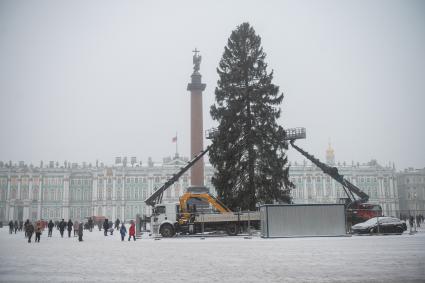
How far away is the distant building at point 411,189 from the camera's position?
125 m

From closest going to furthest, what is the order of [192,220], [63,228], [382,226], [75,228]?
[382,226]
[192,220]
[75,228]
[63,228]

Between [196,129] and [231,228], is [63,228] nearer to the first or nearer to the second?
[231,228]

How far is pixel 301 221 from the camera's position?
27.8 meters

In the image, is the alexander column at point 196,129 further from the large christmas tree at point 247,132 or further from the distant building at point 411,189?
the distant building at point 411,189

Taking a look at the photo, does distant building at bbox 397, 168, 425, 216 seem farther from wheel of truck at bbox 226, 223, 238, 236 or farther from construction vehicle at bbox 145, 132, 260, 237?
wheel of truck at bbox 226, 223, 238, 236

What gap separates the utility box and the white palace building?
84.3 metres

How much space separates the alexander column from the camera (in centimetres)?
4406

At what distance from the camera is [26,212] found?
10869cm

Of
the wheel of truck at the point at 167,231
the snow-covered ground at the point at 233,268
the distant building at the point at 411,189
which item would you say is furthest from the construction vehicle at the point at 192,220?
the distant building at the point at 411,189

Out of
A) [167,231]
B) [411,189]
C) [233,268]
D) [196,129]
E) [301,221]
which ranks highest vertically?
[196,129]

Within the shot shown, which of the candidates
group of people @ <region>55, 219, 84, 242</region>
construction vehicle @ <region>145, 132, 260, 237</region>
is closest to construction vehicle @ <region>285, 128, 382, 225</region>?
construction vehicle @ <region>145, 132, 260, 237</region>

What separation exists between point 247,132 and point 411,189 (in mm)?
102389

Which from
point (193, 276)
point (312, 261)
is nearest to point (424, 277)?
point (312, 261)

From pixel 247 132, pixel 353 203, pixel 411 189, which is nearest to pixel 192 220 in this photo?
pixel 247 132
